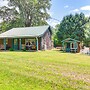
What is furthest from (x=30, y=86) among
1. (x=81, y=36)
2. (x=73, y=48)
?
(x=81, y=36)

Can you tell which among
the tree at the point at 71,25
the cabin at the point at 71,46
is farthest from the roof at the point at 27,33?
the tree at the point at 71,25

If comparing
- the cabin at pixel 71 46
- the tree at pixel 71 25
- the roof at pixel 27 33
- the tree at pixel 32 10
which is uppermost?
the tree at pixel 32 10

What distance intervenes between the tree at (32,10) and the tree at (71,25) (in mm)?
7744

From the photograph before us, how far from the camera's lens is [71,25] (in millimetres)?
46844

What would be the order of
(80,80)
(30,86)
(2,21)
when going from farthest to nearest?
1. (2,21)
2. (80,80)
3. (30,86)

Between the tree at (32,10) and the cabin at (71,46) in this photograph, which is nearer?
the cabin at (71,46)

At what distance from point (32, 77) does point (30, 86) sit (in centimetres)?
138

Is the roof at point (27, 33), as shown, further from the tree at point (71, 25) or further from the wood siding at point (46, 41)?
the tree at point (71, 25)

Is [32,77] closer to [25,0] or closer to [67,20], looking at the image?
[67,20]

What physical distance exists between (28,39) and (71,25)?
15.1 metres

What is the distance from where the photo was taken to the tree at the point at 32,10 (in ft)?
173

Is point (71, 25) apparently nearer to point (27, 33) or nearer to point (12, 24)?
point (27, 33)

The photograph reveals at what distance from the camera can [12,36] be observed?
3556cm

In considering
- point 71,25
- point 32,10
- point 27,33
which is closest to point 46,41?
point 27,33
